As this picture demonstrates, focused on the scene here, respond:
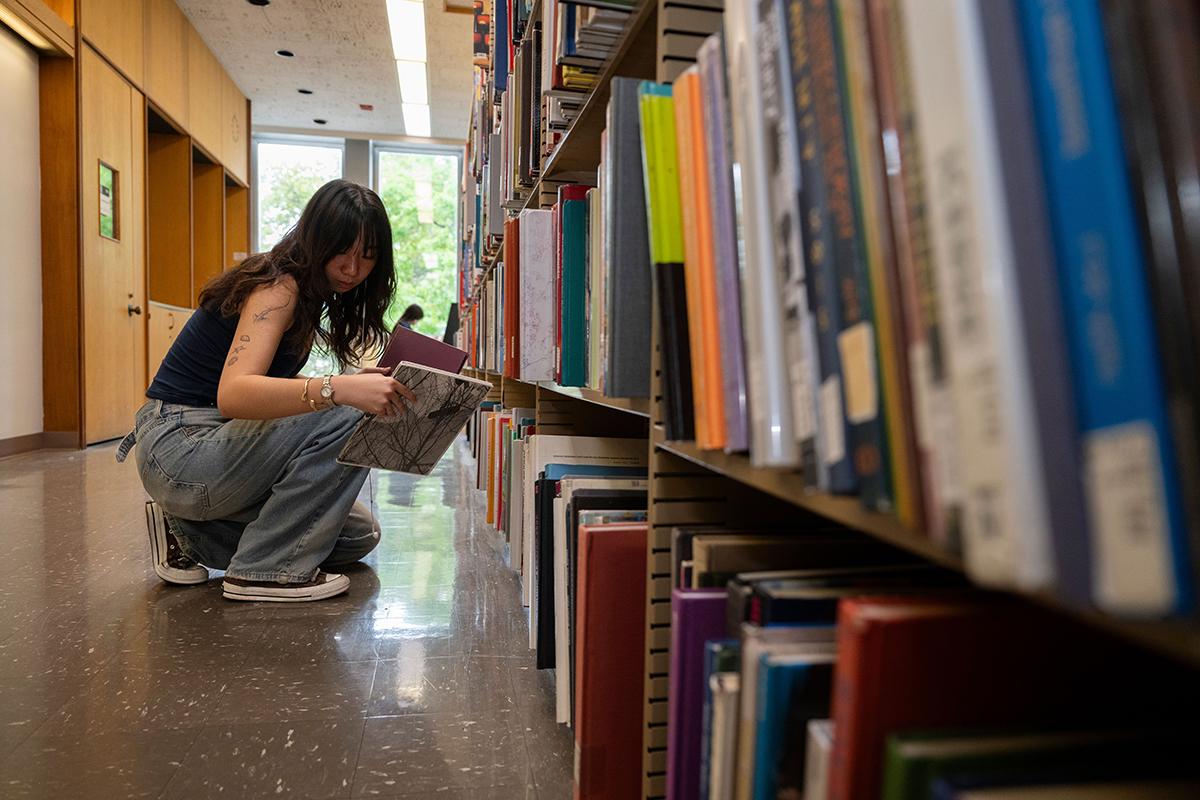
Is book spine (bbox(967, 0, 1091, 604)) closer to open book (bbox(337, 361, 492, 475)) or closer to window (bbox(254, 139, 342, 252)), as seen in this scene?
open book (bbox(337, 361, 492, 475))

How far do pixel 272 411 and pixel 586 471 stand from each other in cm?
76

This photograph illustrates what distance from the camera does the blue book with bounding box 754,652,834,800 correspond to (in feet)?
1.46

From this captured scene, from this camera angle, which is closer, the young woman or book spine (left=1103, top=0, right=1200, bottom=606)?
book spine (left=1103, top=0, right=1200, bottom=606)

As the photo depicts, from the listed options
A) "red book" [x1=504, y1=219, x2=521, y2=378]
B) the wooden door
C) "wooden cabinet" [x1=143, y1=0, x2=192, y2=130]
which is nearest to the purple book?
"red book" [x1=504, y1=219, x2=521, y2=378]

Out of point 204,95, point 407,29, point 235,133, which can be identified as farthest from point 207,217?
point 407,29

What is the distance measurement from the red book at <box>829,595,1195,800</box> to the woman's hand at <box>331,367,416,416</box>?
1253mm

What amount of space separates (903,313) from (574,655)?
0.74 meters

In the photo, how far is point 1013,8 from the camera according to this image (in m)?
0.27

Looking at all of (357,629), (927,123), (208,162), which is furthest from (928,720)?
(208,162)

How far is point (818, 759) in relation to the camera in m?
0.40

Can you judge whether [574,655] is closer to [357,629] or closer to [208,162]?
[357,629]

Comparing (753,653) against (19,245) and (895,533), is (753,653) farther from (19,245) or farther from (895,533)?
(19,245)

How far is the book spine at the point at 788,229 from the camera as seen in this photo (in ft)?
1.35

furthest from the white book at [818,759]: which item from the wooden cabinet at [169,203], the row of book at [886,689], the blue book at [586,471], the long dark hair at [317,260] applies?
the wooden cabinet at [169,203]
